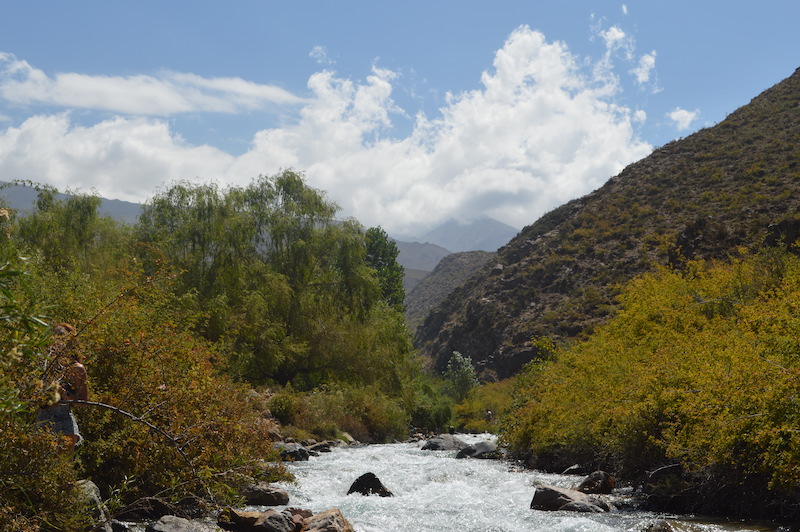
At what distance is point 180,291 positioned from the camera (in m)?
28.2

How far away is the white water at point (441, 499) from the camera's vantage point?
12062 millimetres

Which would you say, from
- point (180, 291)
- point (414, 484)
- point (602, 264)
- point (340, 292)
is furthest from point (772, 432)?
point (602, 264)

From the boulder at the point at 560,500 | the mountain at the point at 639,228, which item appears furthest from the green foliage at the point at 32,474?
the mountain at the point at 639,228

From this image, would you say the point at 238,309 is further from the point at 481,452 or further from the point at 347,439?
the point at 481,452

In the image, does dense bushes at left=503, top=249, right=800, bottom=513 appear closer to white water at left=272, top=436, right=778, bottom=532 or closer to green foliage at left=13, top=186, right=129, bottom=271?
white water at left=272, top=436, right=778, bottom=532

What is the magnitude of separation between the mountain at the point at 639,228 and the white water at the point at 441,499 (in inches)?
865

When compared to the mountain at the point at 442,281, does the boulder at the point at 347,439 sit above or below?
below

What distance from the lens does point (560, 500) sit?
43.9 feet

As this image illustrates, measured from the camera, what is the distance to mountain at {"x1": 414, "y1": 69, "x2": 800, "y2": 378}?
1644 inches

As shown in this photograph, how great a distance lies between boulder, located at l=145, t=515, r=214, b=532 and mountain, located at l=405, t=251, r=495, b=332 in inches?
4348

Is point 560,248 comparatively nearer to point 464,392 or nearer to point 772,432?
point 464,392

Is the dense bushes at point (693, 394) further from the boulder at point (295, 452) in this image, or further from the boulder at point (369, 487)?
the boulder at point (295, 452)

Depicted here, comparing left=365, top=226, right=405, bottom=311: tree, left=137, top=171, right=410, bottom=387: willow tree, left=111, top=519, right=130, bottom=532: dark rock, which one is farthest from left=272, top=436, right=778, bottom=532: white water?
left=365, top=226, right=405, bottom=311: tree

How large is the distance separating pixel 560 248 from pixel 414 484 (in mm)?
45687
